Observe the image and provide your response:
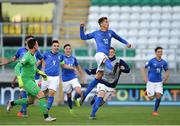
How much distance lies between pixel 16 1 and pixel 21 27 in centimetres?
158

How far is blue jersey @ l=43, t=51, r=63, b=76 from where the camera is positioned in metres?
20.7

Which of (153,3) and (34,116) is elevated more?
(153,3)

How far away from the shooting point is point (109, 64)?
18.1 meters

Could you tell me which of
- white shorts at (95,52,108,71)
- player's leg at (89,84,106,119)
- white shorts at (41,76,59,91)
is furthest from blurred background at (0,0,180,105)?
white shorts at (95,52,108,71)

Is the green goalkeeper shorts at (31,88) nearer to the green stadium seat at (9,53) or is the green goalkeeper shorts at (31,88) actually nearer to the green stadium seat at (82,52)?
the green stadium seat at (9,53)

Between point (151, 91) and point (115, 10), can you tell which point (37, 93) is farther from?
point (115, 10)

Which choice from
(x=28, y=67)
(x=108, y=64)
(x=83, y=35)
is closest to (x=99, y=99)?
(x=108, y=64)

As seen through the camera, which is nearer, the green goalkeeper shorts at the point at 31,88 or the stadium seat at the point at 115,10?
the green goalkeeper shorts at the point at 31,88

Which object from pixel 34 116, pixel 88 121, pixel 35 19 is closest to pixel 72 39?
pixel 35 19

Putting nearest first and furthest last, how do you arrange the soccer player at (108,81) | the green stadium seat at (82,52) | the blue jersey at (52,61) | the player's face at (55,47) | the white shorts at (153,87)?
the soccer player at (108,81) → the player's face at (55,47) → the blue jersey at (52,61) → the white shorts at (153,87) → the green stadium seat at (82,52)

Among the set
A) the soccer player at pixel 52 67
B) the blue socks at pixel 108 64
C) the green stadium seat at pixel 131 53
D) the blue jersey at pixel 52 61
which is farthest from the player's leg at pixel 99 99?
the green stadium seat at pixel 131 53

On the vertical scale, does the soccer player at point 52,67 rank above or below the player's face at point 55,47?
below

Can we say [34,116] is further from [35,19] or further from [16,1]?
[35,19]

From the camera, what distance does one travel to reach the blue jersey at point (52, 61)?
814 inches
